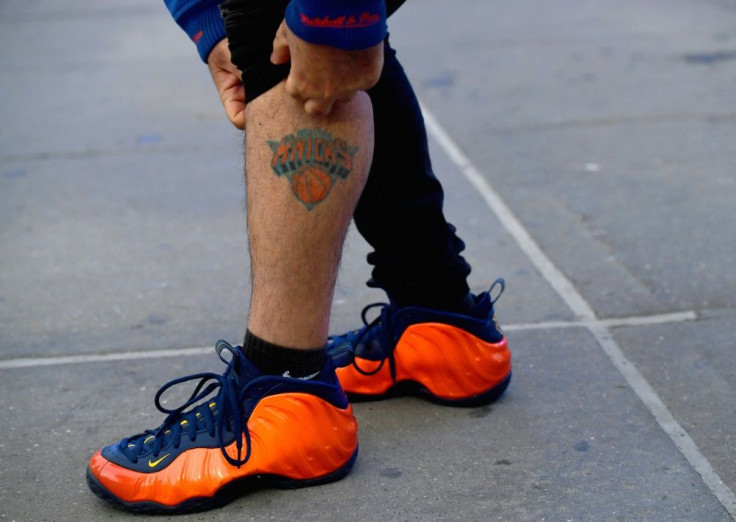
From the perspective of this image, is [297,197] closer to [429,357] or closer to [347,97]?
[347,97]

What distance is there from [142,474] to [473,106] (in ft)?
11.8

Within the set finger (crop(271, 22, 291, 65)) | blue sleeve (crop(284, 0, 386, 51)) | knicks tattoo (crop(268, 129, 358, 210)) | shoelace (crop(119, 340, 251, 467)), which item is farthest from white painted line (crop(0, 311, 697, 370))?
blue sleeve (crop(284, 0, 386, 51))

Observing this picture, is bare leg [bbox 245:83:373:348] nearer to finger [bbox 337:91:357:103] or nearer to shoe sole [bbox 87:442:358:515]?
finger [bbox 337:91:357:103]

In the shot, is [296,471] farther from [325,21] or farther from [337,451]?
[325,21]

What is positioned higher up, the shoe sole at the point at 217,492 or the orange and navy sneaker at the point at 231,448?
the orange and navy sneaker at the point at 231,448

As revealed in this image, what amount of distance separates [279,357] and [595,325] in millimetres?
1115

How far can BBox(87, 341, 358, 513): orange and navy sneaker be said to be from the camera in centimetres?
183

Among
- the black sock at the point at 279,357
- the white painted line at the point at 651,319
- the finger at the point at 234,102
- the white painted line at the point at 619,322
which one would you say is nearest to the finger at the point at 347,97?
the finger at the point at 234,102

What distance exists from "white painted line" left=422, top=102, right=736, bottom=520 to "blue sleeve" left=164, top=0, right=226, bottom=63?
4.00ft

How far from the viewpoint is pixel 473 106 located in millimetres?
5094

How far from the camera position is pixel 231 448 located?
184cm

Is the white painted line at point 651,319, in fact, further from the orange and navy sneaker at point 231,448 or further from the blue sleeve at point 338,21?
the blue sleeve at point 338,21

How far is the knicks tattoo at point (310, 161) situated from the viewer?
68.9 inches

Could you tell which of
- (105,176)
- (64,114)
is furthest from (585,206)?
(64,114)
